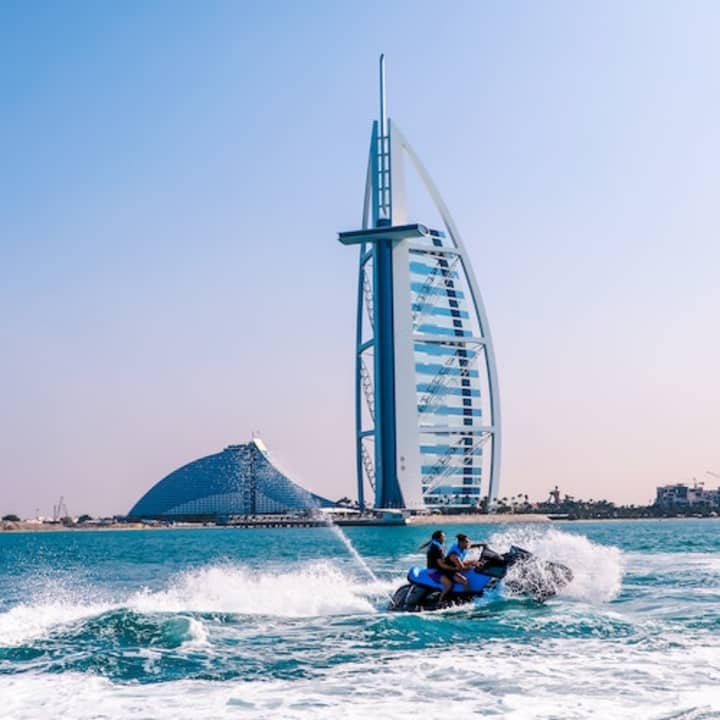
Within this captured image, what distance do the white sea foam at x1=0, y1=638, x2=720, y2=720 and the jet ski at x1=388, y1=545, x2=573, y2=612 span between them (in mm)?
5379

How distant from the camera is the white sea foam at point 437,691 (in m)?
13.9

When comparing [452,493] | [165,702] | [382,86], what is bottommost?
[165,702]

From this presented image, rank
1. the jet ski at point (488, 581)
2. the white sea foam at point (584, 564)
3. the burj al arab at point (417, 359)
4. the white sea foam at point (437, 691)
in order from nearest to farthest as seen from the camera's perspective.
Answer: the white sea foam at point (437, 691), the jet ski at point (488, 581), the white sea foam at point (584, 564), the burj al arab at point (417, 359)

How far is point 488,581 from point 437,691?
354 inches

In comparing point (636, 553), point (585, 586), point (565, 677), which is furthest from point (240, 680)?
point (636, 553)

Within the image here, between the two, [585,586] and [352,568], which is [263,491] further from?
[585,586]

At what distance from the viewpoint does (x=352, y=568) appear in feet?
143

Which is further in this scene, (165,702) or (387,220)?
(387,220)

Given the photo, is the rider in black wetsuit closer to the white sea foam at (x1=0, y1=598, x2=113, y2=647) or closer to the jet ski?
the jet ski

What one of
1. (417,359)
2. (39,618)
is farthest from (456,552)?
(417,359)

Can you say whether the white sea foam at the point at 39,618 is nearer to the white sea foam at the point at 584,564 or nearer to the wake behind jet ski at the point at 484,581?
the wake behind jet ski at the point at 484,581

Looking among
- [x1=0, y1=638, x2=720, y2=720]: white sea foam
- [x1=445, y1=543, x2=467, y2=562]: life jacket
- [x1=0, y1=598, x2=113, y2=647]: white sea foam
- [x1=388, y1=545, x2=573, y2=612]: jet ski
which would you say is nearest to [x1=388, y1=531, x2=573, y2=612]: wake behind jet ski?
[x1=388, y1=545, x2=573, y2=612]: jet ski

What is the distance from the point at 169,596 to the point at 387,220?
11016 centimetres

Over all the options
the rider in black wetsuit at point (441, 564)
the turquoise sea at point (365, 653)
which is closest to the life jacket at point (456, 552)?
the rider in black wetsuit at point (441, 564)
